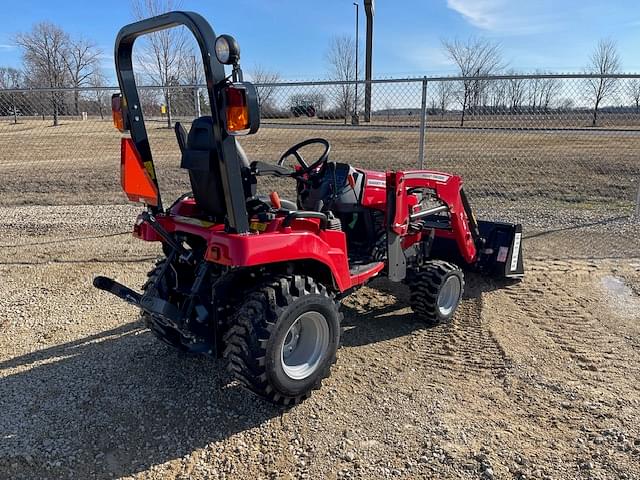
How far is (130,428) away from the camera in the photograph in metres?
2.93

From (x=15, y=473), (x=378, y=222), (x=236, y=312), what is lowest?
(x=15, y=473)

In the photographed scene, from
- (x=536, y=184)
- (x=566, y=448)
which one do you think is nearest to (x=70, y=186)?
(x=536, y=184)

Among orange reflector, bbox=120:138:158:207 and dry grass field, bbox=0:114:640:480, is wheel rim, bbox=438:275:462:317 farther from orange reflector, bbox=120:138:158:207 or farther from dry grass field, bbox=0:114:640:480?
orange reflector, bbox=120:138:158:207

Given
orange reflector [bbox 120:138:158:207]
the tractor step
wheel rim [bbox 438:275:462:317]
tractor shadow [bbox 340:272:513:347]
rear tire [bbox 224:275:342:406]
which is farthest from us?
wheel rim [bbox 438:275:462:317]

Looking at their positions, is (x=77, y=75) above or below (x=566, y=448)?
above

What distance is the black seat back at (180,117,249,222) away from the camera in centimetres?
279

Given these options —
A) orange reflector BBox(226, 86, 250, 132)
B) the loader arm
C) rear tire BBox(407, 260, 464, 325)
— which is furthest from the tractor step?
orange reflector BBox(226, 86, 250, 132)

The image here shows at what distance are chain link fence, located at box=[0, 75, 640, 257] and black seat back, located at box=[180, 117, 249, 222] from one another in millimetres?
2434

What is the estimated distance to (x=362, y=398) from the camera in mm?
3238

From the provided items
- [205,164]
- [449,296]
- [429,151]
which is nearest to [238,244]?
[205,164]

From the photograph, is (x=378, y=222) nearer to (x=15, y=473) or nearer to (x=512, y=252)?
(x=512, y=252)

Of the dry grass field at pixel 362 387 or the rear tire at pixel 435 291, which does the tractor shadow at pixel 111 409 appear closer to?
the dry grass field at pixel 362 387

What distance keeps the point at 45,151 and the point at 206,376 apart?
13.5 metres

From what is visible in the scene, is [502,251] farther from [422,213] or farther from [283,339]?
[283,339]
